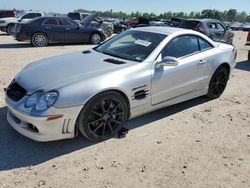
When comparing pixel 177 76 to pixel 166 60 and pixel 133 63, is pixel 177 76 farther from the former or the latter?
pixel 133 63

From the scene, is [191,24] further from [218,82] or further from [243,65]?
[218,82]

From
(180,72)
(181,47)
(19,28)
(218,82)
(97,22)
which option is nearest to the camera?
(180,72)

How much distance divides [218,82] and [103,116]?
10.1 ft

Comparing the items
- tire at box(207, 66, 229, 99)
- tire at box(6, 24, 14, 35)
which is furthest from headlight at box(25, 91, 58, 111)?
tire at box(6, 24, 14, 35)

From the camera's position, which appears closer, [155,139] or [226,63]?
[155,139]

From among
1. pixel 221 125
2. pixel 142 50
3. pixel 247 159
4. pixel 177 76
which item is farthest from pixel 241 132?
pixel 142 50

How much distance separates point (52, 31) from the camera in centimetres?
1433

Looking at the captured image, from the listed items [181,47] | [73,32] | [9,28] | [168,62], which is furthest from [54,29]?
[168,62]

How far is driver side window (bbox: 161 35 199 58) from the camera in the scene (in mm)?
5113

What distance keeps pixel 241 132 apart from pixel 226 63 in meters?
1.89

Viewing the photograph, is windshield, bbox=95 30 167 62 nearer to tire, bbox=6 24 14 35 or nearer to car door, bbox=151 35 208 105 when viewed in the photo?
car door, bbox=151 35 208 105

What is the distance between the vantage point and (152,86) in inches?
186

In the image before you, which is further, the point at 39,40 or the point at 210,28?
the point at 210,28

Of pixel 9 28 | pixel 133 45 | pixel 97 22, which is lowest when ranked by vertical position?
pixel 9 28
